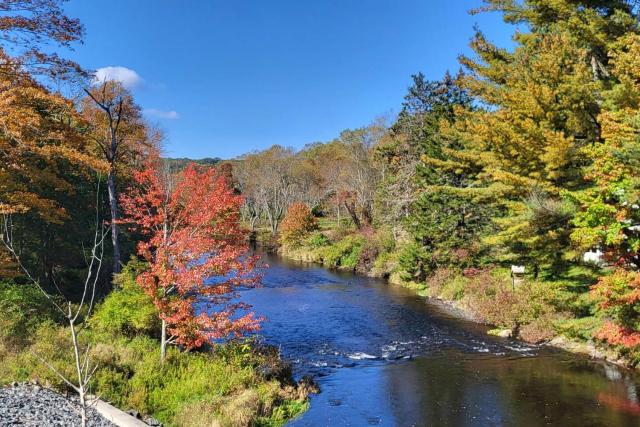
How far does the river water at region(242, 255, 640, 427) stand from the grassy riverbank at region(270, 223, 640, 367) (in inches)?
34.4

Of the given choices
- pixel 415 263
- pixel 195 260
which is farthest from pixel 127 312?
pixel 415 263

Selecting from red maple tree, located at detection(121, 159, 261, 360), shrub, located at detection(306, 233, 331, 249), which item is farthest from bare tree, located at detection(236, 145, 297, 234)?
red maple tree, located at detection(121, 159, 261, 360)

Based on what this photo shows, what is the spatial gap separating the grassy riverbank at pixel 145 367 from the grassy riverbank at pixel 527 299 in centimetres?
1078

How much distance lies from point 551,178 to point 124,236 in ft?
80.6

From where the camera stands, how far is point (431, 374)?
16250 mm

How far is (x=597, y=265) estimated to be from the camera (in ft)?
62.0

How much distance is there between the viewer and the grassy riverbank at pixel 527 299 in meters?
17.5

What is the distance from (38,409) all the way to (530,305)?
62.4ft

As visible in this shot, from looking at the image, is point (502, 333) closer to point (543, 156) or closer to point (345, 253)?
point (543, 156)

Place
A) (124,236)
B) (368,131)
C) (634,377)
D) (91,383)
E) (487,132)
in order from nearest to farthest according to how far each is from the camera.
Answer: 1. (91,383)
2. (634,377)
3. (487,132)
4. (124,236)
5. (368,131)

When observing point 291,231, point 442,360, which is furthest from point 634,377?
point 291,231

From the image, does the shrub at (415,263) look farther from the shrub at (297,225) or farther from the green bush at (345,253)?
the shrub at (297,225)

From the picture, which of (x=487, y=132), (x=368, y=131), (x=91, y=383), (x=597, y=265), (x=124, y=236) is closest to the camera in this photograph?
(x=91, y=383)

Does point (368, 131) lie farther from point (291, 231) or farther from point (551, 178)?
point (551, 178)
